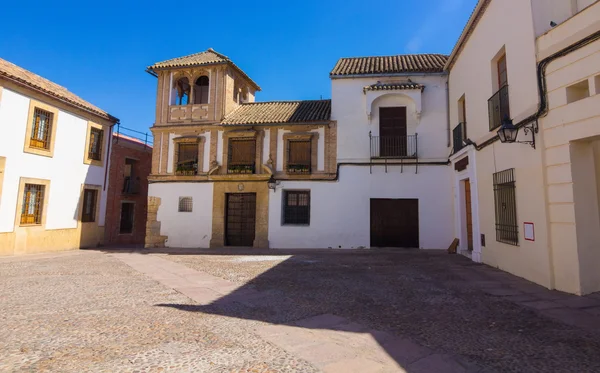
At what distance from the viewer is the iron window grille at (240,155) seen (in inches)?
530

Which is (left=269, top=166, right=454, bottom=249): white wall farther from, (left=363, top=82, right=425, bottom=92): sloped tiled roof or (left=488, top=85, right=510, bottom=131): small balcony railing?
(left=488, top=85, right=510, bottom=131): small balcony railing

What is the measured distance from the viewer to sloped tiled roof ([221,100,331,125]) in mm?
13328

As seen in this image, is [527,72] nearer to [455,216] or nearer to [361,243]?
[455,216]

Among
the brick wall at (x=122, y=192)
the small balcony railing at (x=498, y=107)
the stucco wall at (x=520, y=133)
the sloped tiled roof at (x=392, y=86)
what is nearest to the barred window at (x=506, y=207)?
the stucco wall at (x=520, y=133)

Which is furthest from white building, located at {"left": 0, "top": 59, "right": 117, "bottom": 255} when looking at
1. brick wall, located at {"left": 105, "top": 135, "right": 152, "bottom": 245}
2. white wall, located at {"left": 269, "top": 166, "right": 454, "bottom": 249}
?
white wall, located at {"left": 269, "top": 166, "right": 454, "bottom": 249}

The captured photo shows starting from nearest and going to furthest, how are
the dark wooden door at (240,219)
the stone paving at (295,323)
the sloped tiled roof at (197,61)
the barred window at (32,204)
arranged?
1. the stone paving at (295,323)
2. the barred window at (32,204)
3. the dark wooden door at (240,219)
4. the sloped tiled roof at (197,61)

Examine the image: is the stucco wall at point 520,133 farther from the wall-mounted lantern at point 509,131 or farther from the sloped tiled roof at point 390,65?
the sloped tiled roof at point 390,65

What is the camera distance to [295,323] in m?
3.92

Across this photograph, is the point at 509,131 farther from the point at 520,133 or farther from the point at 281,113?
the point at 281,113

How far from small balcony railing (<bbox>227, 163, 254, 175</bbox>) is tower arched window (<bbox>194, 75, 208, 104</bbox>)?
4.03 meters

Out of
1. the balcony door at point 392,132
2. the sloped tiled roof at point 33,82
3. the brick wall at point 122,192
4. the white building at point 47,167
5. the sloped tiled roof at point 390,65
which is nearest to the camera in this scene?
the sloped tiled roof at point 33,82

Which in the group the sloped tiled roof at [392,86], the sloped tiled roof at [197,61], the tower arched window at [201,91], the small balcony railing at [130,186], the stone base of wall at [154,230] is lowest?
the stone base of wall at [154,230]

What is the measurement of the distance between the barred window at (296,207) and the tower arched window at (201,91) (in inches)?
248

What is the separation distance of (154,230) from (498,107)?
13.0m
